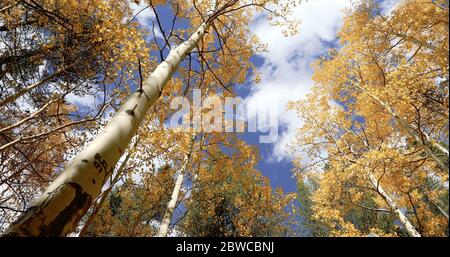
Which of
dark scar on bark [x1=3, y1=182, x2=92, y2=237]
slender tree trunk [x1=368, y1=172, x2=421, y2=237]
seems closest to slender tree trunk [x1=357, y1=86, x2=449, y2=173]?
slender tree trunk [x1=368, y1=172, x2=421, y2=237]

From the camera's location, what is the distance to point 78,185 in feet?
5.02

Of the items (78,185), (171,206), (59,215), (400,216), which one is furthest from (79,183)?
(400,216)

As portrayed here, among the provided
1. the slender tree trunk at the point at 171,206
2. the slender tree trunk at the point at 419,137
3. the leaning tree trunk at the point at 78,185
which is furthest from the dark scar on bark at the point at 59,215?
the slender tree trunk at the point at 419,137

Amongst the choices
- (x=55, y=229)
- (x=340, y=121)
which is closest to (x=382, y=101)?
(x=340, y=121)

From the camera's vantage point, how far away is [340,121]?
9.30 meters

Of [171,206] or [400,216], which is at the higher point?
[400,216]

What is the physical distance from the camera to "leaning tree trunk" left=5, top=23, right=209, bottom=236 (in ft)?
4.39

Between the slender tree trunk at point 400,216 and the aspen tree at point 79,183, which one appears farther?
the slender tree trunk at point 400,216

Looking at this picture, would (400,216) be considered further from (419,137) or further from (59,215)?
(59,215)

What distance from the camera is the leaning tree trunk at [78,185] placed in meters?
1.34

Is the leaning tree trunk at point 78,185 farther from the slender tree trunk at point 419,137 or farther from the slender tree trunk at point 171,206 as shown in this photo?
the slender tree trunk at point 419,137

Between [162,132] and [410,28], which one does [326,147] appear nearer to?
[410,28]

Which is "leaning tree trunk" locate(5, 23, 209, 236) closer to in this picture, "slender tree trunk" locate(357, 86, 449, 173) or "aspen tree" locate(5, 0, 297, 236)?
"aspen tree" locate(5, 0, 297, 236)

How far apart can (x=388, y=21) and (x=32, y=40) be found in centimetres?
975
